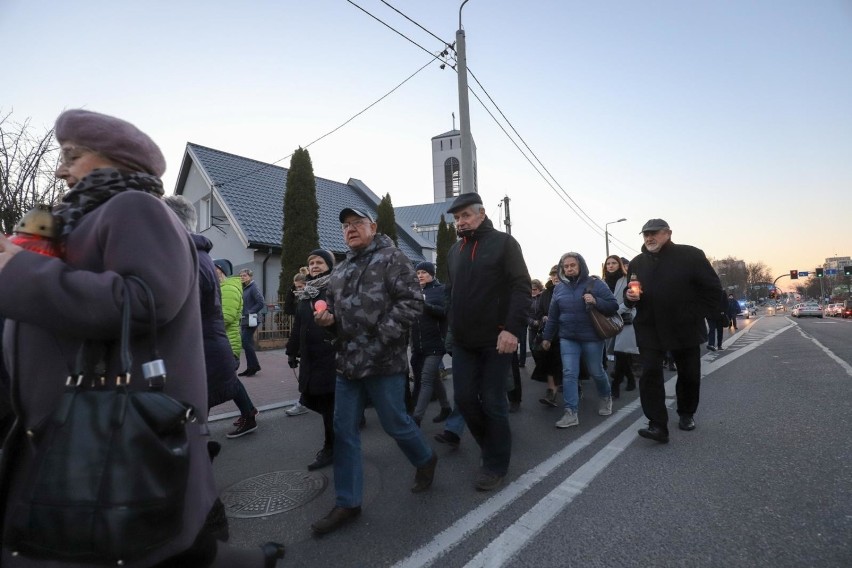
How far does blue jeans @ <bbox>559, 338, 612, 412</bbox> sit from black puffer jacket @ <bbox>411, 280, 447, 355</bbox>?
4.41ft

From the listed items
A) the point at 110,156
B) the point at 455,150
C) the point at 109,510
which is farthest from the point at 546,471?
the point at 455,150

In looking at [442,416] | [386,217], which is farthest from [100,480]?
[386,217]

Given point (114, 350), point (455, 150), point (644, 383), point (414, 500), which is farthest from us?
point (455, 150)

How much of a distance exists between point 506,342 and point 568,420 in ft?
7.24

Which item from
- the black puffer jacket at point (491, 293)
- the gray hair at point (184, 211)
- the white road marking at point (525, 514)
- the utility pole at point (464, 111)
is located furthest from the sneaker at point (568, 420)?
the utility pole at point (464, 111)

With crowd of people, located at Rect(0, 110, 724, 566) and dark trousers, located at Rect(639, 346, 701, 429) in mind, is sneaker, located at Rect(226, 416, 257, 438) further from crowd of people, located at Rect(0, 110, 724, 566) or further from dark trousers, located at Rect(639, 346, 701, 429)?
dark trousers, located at Rect(639, 346, 701, 429)

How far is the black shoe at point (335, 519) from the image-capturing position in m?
2.63

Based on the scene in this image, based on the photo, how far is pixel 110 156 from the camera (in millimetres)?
1417

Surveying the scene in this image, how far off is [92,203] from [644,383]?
4.41 m

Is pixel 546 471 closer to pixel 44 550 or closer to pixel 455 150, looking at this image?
pixel 44 550

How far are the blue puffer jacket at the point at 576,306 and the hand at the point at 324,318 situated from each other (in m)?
3.17

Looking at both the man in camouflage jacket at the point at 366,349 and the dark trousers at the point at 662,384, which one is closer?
the man in camouflage jacket at the point at 366,349

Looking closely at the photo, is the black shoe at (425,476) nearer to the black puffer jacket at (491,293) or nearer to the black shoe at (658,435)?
the black puffer jacket at (491,293)

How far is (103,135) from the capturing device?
1.40 m
